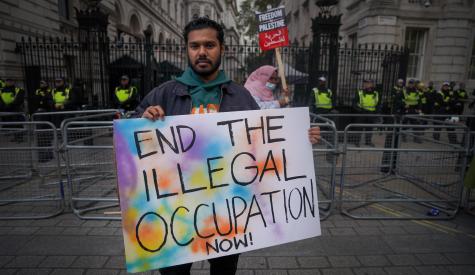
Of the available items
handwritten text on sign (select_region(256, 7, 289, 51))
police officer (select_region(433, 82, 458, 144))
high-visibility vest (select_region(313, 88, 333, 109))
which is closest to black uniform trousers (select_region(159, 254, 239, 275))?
handwritten text on sign (select_region(256, 7, 289, 51))

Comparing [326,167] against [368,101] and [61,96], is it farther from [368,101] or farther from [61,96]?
[61,96]

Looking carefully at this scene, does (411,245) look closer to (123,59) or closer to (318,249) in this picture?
(318,249)

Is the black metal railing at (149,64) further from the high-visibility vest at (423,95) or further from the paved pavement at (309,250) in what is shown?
the paved pavement at (309,250)

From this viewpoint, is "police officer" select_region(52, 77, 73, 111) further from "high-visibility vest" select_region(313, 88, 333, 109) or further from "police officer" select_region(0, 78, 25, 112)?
"high-visibility vest" select_region(313, 88, 333, 109)

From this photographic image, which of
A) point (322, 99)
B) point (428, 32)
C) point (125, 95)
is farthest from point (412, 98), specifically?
point (125, 95)

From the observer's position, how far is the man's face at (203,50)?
187 centimetres

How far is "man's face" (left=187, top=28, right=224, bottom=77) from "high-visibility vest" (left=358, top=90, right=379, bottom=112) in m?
8.63

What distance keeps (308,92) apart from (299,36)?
2358 centimetres

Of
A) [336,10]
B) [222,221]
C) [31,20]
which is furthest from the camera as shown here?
[336,10]

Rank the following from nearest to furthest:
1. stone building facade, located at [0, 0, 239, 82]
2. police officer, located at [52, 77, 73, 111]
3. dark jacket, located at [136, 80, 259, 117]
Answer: dark jacket, located at [136, 80, 259, 117]
police officer, located at [52, 77, 73, 111]
stone building facade, located at [0, 0, 239, 82]

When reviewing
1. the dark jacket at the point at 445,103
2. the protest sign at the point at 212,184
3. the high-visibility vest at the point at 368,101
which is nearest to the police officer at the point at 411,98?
the dark jacket at the point at 445,103

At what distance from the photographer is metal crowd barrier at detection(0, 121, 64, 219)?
4.29 metres

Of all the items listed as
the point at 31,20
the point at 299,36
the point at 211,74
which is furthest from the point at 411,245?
the point at 299,36

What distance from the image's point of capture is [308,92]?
36.8 ft
